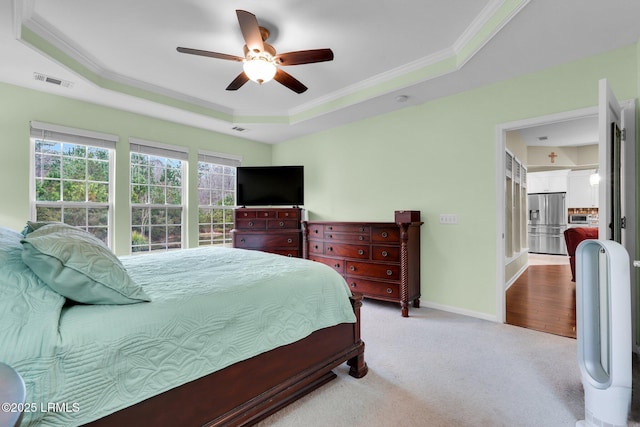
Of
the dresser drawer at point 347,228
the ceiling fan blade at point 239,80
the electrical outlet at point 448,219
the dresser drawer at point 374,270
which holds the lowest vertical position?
the dresser drawer at point 374,270

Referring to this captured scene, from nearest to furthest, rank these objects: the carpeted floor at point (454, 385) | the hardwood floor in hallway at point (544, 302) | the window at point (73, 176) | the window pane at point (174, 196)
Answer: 1. the carpeted floor at point (454, 385)
2. the hardwood floor in hallway at point (544, 302)
3. the window at point (73, 176)
4. the window pane at point (174, 196)

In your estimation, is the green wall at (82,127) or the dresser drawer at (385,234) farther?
the dresser drawer at (385,234)

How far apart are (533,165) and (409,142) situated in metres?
4.96

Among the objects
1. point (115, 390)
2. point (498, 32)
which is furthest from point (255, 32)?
point (115, 390)

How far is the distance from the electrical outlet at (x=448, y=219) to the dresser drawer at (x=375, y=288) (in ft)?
3.20

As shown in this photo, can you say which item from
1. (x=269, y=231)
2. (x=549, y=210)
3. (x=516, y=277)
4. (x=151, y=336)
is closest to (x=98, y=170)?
(x=269, y=231)

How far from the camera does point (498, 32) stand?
2.27 meters

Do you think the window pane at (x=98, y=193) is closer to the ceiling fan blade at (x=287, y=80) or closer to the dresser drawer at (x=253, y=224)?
the dresser drawer at (x=253, y=224)

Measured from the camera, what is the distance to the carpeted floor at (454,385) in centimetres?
168

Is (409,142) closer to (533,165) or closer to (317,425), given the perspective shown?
(317,425)

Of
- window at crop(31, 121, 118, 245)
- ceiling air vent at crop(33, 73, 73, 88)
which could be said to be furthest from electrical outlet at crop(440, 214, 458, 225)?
ceiling air vent at crop(33, 73, 73, 88)

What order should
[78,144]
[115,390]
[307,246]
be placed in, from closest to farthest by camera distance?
[115,390] < [78,144] < [307,246]

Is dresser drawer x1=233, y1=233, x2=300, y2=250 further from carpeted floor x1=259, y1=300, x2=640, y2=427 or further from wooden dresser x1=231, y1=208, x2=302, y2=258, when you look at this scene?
carpeted floor x1=259, y1=300, x2=640, y2=427

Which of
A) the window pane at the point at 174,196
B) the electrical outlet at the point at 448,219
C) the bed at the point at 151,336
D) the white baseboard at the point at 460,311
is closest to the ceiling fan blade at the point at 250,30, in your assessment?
the bed at the point at 151,336
